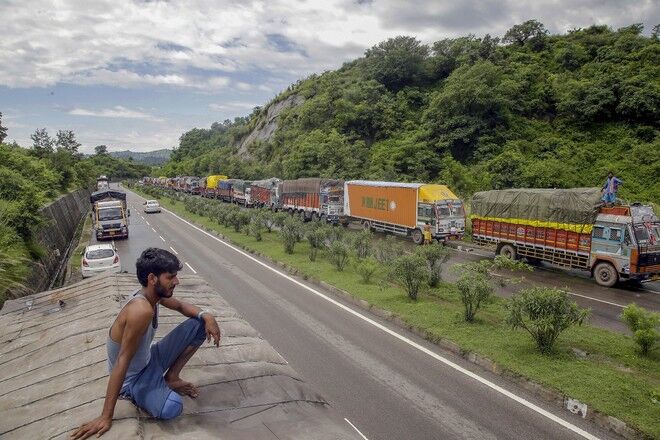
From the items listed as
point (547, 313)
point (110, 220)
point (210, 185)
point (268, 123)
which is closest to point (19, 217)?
point (110, 220)

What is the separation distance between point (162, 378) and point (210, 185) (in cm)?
7363

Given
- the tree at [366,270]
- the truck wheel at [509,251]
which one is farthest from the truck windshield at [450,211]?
the tree at [366,270]

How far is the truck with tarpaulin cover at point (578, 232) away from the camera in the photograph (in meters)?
16.5

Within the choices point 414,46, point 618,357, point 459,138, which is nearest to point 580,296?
point 618,357

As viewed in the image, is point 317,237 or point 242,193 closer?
point 317,237

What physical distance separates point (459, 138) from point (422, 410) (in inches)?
1859

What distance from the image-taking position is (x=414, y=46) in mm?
73938

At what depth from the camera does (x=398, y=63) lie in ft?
234

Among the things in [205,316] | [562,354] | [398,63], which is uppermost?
[398,63]

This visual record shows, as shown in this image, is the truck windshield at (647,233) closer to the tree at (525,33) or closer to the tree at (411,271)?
the tree at (411,271)

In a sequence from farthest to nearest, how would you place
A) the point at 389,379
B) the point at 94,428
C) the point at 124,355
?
1. the point at 389,379
2. the point at 124,355
3. the point at 94,428

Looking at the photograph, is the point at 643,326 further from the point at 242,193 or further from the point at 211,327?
the point at 242,193

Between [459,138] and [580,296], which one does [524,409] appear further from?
[459,138]

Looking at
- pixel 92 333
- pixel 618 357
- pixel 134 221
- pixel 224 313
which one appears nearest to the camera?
pixel 92 333
